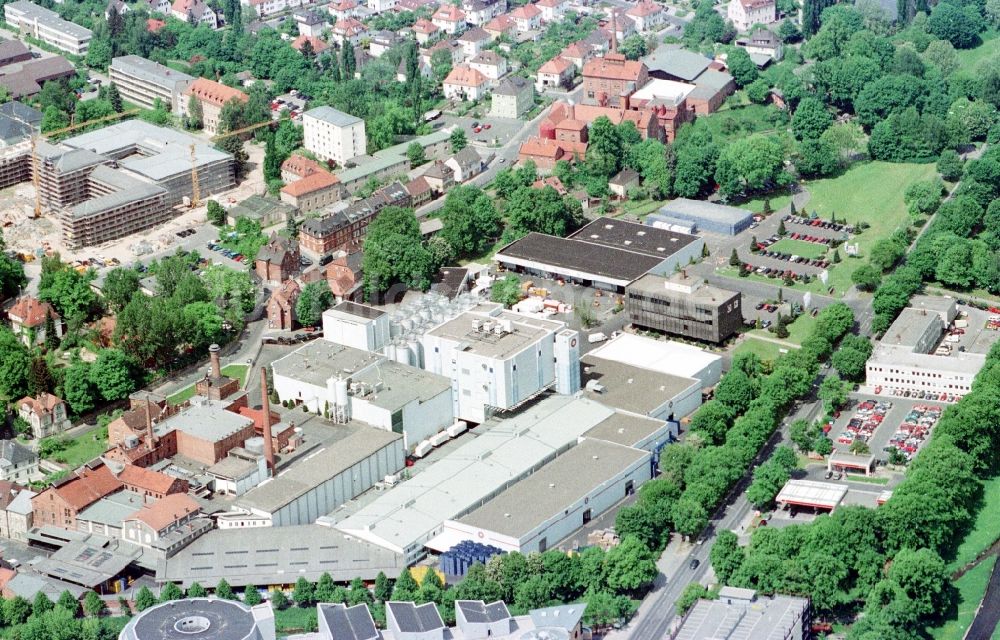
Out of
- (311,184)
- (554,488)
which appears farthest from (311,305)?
(554,488)

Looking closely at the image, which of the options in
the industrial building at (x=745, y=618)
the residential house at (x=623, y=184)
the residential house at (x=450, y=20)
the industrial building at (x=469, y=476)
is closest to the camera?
the industrial building at (x=745, y=618)

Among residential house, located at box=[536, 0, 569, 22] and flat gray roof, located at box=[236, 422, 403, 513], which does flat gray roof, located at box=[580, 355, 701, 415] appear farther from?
residential house, located at box=[536, 0, 569, 22]

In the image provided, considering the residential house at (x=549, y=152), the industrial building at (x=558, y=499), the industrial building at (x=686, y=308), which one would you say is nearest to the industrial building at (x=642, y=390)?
the industrial building at (x=558, y=499)

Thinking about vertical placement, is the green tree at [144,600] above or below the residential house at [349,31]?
above

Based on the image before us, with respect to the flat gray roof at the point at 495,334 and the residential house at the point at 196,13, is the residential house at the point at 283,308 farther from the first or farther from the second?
the residential house at the point at 196,13

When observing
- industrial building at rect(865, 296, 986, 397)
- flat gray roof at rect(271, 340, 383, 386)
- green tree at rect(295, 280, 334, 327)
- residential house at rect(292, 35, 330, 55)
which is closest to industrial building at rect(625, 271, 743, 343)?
industrial building at rect(865, 296, 986, 397)

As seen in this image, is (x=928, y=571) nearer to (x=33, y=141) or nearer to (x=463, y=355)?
(x=463, y=355)

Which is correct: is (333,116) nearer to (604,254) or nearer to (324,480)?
(604,254)
